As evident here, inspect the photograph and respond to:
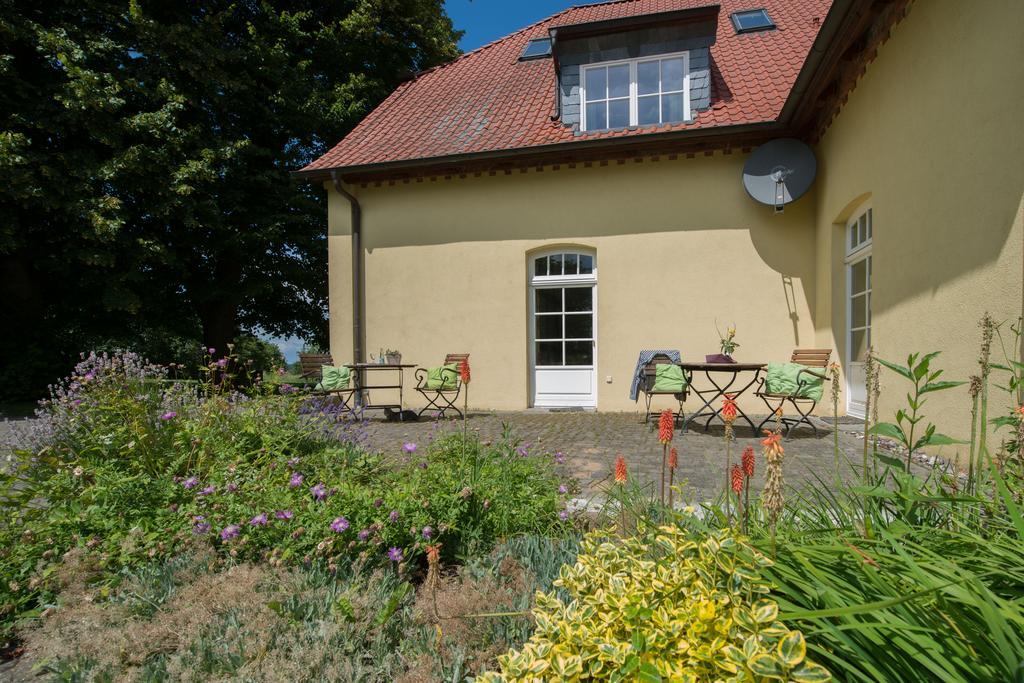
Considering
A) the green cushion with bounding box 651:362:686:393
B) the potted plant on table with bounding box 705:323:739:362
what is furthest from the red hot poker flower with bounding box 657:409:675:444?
the potted plant on table with bounding box 705:323:739:362

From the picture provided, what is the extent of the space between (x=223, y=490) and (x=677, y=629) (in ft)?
6.37

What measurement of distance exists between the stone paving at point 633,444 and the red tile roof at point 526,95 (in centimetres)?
386

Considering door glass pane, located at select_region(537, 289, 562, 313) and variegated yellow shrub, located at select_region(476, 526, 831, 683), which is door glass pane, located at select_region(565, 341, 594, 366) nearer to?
door glass pane, located at select_region(537, 289, 562, 313)

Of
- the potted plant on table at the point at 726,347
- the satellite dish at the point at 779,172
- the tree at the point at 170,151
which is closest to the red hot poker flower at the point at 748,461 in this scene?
the potted plant on table at the point at 726,347

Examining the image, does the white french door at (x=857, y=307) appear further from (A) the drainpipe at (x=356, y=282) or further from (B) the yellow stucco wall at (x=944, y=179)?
(A) the drainpipe at (x=356, y=282)

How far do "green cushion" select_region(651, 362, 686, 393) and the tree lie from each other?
28.0 ft

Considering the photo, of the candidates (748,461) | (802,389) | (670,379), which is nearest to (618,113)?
(670,379)

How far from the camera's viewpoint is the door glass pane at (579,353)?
7.80 metres

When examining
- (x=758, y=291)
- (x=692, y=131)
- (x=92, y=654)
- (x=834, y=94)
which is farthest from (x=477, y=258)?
(x=92, y=654)

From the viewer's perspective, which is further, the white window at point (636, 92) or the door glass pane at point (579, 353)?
the door glass pane at point (579, 353)

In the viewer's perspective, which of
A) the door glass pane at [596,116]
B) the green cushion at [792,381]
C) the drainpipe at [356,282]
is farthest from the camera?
the drainpipe at [356,282]

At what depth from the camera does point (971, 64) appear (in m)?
3.36

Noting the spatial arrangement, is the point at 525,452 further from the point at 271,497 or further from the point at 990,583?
the point at 990,583

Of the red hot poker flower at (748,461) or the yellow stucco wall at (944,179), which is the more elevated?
the yellow stucco wall at (944,179)
